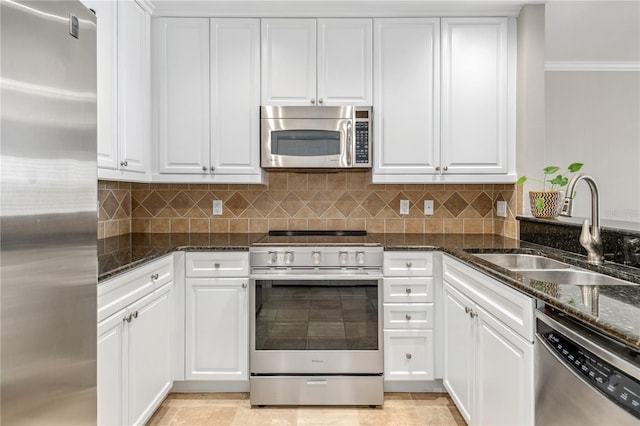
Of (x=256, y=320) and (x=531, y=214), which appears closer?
(x=256, y=320)

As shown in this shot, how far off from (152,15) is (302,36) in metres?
0.98

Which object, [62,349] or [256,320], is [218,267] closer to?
[256,320]

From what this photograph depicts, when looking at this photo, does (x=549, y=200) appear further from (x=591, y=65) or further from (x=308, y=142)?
(x=591, y=65)

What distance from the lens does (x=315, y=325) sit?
7.79 ft

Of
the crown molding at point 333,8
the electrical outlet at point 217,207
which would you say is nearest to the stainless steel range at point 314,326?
the electrical outlet at point 217,207

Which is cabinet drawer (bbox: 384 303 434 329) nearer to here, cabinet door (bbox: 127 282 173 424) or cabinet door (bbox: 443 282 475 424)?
cabinet door (bbox: 443 282 475 424)

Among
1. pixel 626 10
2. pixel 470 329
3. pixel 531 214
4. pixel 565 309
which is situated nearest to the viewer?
pixel 565 309

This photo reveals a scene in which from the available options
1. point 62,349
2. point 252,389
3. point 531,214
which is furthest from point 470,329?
point 62,349

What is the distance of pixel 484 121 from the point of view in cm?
266

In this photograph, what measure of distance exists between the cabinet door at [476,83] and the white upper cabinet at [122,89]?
1.90 meters

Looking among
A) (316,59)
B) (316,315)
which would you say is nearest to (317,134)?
(316,59)

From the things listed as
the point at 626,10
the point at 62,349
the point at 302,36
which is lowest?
the point at 62,349

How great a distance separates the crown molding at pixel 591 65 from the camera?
3.83 meters

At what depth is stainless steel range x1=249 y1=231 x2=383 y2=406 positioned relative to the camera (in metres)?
2.36
